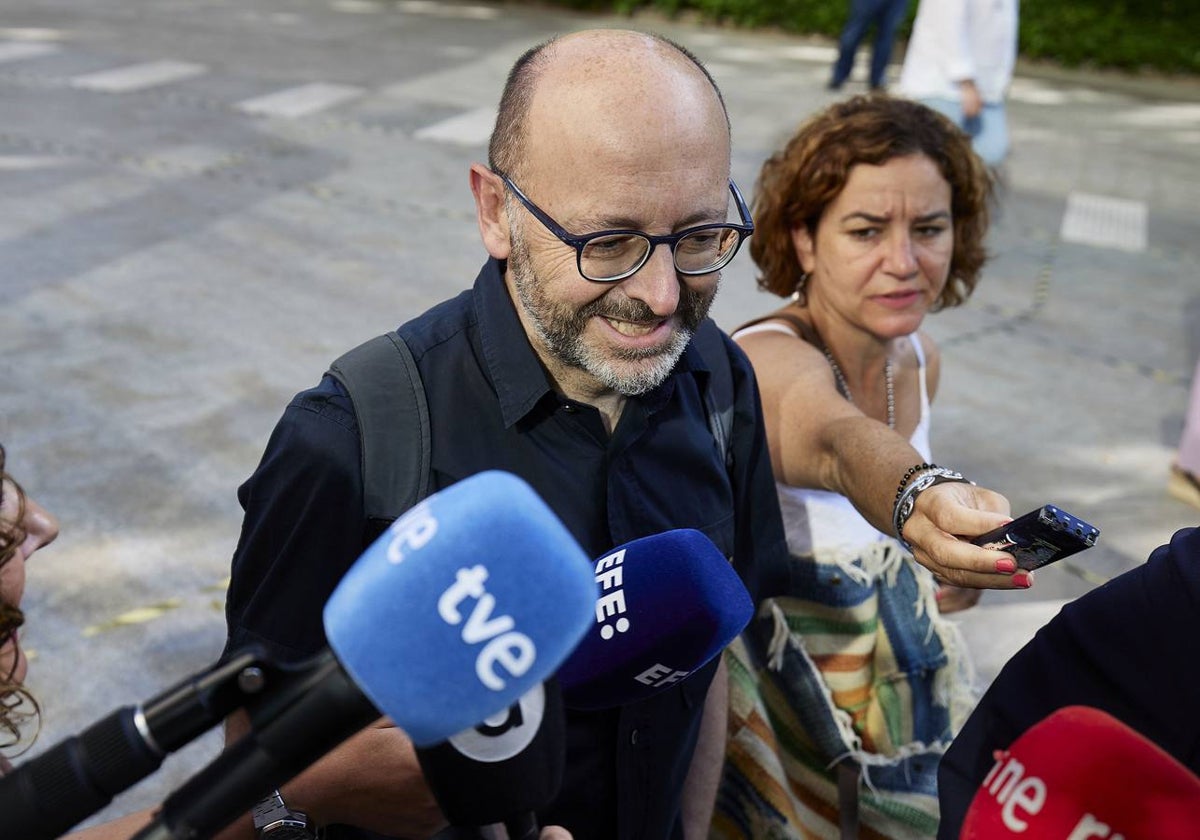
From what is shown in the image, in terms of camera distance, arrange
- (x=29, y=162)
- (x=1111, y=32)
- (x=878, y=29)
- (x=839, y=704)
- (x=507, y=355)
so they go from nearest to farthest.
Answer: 1. (x=507, y=355)
2. (x=839, y=704)
3. (x=29, y=162)
4. (x=878, y=29)
5. (x=1111, y=32)

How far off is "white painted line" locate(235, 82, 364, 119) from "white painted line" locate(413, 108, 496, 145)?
3.17 ft

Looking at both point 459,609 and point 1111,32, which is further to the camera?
point 1111,32

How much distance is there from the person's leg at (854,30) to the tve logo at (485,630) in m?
11.3

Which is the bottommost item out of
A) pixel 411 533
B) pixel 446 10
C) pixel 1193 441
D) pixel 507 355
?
pixel 1193 441

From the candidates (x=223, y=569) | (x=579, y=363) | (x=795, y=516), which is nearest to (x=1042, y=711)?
(x=579, y=363)

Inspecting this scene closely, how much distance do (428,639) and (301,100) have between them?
9567 mm

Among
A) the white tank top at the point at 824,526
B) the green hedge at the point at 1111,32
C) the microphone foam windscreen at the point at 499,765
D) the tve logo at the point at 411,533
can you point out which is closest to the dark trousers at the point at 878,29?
the green hedge at the point at 1111,32

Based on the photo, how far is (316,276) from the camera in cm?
659

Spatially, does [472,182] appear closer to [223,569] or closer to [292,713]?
[292,713]

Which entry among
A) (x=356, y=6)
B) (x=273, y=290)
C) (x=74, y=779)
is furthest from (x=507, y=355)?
(x=356, y=6)

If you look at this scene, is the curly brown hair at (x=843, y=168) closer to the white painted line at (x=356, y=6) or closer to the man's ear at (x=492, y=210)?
the man's ear at (x=492, y=210)

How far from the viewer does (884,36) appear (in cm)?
1147

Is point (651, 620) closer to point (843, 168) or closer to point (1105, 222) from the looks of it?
point (843, 168)

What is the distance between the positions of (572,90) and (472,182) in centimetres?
27
